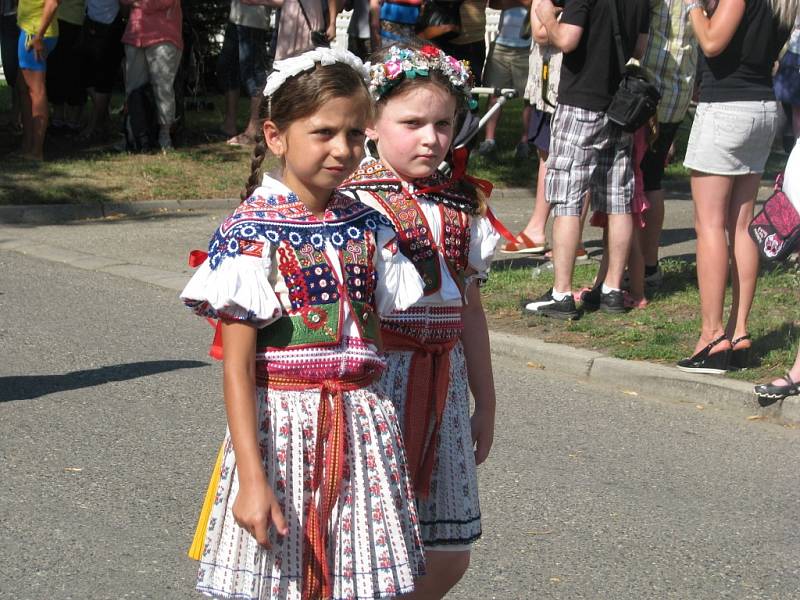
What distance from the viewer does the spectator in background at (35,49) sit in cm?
1237

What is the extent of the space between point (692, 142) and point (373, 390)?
4.08 metres

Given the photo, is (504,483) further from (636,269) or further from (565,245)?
(636,269)

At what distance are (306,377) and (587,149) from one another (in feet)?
16.9

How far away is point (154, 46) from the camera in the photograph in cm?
1344

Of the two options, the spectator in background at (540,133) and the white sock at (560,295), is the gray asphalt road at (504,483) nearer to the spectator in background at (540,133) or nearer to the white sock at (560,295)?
the white sock at (560,295)

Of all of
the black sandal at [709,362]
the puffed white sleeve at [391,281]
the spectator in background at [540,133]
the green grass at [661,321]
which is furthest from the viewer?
the spectator in background at [540,133]

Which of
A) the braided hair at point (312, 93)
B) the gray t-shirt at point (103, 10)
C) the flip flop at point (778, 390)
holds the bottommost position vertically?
the flip flop at point (778, 390)

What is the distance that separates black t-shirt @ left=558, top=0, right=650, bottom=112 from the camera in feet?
24.8

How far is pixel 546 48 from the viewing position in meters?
8.95

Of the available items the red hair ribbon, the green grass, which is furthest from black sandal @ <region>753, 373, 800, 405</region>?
the red hair ribbon

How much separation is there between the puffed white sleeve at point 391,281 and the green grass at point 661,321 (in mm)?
3926

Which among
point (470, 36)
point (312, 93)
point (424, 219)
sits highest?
point (312, 93)

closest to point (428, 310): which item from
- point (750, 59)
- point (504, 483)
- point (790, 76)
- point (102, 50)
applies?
point (504, 483)

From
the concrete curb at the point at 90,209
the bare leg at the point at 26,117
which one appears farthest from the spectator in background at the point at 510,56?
the bare leg at the point at 26,117
